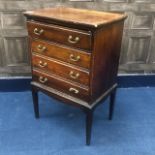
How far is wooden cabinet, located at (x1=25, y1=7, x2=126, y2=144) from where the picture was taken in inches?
50.6

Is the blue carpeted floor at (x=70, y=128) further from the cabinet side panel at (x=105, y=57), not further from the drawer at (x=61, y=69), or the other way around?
the drawer at (x=61, y=69)

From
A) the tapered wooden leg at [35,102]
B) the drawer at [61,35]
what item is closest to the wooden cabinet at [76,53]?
the drawer at [61,35]

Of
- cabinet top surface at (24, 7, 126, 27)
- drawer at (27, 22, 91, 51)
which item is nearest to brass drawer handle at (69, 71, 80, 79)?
drawer at (27, 22, 91, 51)

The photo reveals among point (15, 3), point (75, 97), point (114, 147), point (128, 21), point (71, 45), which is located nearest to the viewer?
point (71, 45)

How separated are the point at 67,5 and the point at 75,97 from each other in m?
0.83

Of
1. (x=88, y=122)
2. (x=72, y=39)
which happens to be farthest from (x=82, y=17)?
(x=88, y=122)

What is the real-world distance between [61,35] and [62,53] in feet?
0.36

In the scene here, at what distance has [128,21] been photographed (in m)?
1.99

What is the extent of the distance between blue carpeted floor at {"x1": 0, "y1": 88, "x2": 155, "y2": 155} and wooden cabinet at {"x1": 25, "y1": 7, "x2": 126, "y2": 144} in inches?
6.3

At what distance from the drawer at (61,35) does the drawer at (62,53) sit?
0.12 ft

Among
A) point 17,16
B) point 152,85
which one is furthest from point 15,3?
point 152,85

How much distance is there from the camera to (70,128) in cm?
177

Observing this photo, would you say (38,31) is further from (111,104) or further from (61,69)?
(111,104)

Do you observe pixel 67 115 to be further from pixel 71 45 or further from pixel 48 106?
pixel 71 45
